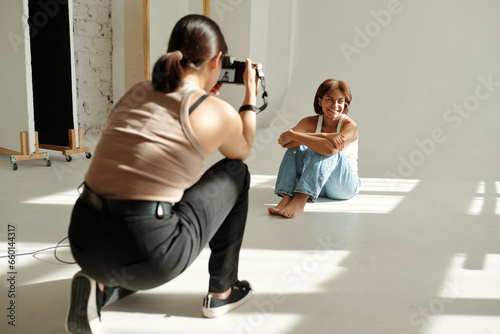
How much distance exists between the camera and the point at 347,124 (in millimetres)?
2740

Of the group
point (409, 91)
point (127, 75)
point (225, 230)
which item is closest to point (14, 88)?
point (127, 75)

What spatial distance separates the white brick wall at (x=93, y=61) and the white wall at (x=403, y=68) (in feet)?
4.16

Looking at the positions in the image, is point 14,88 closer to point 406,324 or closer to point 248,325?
point 248,325

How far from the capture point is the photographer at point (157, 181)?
1135 millimetres

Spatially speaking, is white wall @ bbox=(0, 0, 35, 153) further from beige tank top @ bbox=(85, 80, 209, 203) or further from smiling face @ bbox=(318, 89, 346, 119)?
beige tank top @ bbox=(85, 80, 209, 203)

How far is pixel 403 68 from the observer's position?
4.71m

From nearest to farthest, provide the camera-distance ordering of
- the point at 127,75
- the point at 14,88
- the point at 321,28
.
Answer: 1. the point at 14,88
2. the point at 321,28
3. the point at 127,75

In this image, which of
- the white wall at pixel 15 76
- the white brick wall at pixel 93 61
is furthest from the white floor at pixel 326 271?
the white brick wall at pixel 93 61

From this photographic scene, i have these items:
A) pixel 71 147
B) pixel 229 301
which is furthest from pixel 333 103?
pixel 71 147

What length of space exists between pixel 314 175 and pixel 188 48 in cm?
147

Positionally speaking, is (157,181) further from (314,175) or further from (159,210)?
(314,175)

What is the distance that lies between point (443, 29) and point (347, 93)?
242cm

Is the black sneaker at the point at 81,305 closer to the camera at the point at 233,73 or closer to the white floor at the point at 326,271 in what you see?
the white floor at the point at 326,271

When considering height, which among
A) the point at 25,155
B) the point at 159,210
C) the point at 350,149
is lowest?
the point at 25,155
